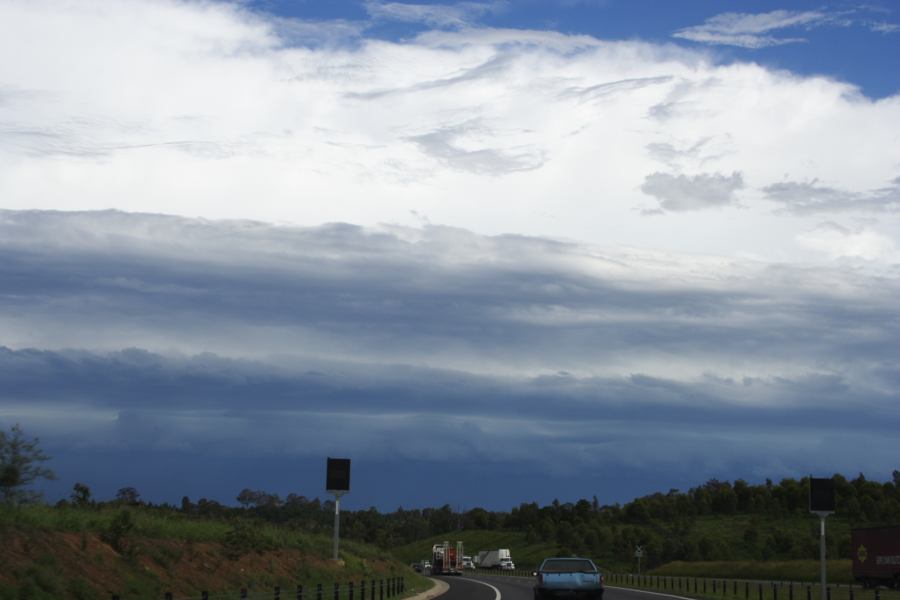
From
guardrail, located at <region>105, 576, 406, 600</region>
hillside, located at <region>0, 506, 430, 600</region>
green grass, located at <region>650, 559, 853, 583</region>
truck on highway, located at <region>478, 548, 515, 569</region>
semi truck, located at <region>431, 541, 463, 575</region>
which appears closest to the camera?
hillside, located at <region>0, 506, 430, 600</region>

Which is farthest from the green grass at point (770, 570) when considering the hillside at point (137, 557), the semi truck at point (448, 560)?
the hillside at point (137, 557)

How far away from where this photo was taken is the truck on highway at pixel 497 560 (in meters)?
134

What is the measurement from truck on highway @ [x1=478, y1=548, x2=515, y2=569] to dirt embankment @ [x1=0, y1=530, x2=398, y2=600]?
291 ft

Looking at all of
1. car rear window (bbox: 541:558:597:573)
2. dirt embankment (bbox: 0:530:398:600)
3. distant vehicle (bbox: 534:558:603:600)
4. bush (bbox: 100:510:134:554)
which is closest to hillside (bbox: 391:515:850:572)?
dirt embankment (bbox: 0:530:398:600)

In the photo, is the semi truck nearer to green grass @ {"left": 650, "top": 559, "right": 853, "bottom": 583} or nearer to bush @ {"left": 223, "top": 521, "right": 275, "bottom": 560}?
green grass @ {"left": 650, "top": 559, "right": 853, "bottom": 583}

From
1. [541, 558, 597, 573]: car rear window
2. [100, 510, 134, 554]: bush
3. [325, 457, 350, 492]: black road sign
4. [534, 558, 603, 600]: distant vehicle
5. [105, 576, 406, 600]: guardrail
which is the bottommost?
[105, 576, 406, 600]: guardrail

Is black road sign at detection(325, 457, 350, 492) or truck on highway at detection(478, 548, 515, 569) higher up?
black road sign at detection(325, 457, 350, 492)

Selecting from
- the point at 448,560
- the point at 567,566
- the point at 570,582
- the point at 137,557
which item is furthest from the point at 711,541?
the point at 137,557

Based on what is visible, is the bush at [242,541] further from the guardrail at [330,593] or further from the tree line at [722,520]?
the tree line at [722,520]

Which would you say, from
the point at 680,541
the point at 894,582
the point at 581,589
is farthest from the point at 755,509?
the point at 581,589

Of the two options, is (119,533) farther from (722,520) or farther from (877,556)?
(722,520)

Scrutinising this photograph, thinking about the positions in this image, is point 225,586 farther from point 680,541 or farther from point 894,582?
point 680,541

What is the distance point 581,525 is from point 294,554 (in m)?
143

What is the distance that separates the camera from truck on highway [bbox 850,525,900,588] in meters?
64.2
